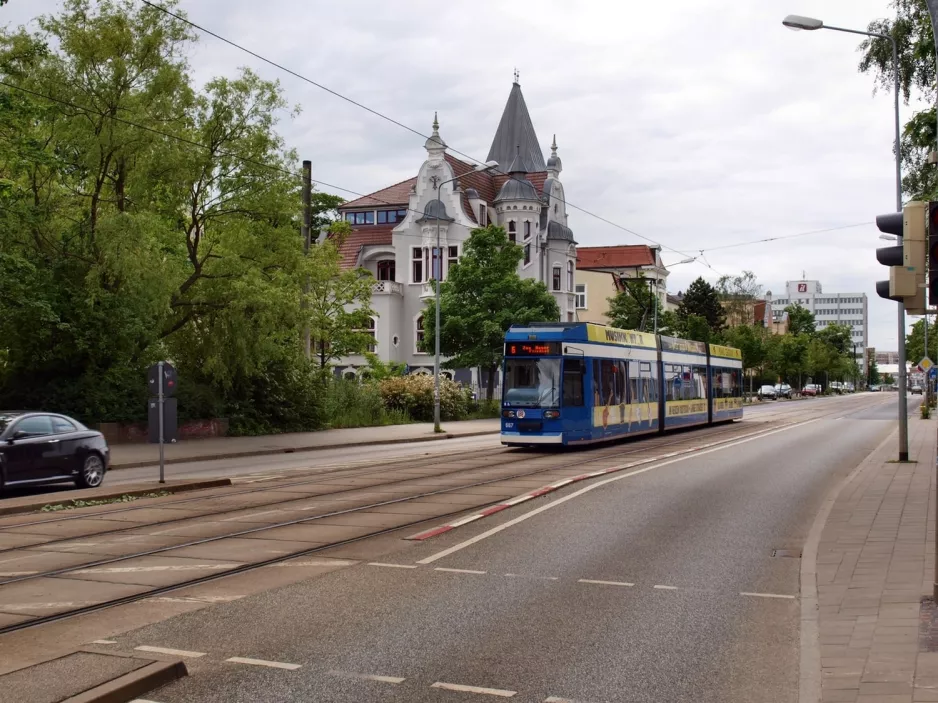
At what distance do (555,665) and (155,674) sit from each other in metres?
2.33

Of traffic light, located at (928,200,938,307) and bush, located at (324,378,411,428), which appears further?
bush, located at (324,378,411,428)

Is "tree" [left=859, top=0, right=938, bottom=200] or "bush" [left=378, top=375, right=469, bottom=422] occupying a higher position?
"tree" [left=859, top=0, right=938, bottom=200]

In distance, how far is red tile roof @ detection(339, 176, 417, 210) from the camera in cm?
7312

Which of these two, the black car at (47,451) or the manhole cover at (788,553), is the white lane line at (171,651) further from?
the black car at (47,451)

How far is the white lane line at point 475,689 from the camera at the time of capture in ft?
18.9

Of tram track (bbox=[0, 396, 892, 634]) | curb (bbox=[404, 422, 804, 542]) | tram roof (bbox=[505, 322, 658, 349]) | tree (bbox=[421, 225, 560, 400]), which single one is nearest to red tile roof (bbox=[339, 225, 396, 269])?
tree (bbox=[421, 225, 560, 400])

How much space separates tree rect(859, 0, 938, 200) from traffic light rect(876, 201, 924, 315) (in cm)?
966

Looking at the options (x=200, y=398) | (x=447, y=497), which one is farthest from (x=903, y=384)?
(x=200, y=398)

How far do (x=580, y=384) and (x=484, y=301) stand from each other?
25.7 metres

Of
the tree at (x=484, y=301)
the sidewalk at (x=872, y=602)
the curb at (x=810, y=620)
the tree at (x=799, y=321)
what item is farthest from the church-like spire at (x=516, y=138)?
the tree at (x=799, y=321)

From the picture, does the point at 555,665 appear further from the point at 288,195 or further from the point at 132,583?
the point at 288,195

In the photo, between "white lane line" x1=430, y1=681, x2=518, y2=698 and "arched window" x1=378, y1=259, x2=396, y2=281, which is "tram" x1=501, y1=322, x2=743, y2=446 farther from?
"arched window" x1=378, y1=259, x2=396, y2=281

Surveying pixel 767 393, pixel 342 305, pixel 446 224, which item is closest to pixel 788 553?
pixel 342 305

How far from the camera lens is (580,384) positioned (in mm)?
26375
